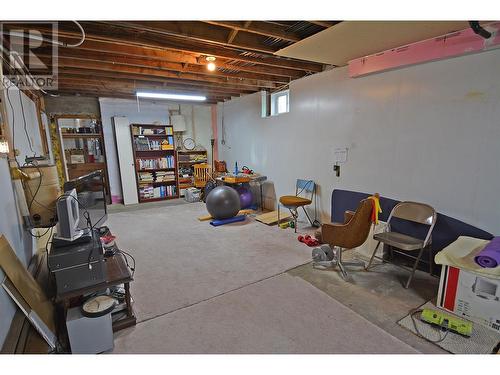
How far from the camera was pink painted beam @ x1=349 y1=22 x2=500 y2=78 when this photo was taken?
7.49 ft

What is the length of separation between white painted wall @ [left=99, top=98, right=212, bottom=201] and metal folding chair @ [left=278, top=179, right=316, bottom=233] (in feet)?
12.6

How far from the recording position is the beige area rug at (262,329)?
1.84m

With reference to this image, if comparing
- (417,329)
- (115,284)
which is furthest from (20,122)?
(417,329)

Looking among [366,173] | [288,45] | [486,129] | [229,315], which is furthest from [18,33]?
[486,129]

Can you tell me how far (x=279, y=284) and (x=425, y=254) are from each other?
181 cm

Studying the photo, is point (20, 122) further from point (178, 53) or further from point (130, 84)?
point (178, 53)

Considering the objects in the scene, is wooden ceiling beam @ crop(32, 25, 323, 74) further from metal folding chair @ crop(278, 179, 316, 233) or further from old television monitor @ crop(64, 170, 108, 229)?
metal folding chair @ crop(278, 179, 316, 233)

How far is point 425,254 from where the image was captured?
118 inches

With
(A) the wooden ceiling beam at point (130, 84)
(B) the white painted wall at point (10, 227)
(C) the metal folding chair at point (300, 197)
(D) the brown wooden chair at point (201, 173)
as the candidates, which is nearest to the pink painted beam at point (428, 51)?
(C) the metal folding chair at point (300, 197)

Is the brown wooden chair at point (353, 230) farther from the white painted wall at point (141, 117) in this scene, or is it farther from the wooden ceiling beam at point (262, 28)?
the white painted wall at point (141, 117)

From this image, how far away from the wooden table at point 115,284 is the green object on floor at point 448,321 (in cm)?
240

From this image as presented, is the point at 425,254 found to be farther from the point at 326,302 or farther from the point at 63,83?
the point at 63,83

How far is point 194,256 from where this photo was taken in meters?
3.38

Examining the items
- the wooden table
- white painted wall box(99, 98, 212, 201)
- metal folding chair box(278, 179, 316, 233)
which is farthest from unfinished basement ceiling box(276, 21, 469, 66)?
white painted wall box(99, 98, 212, 201)
